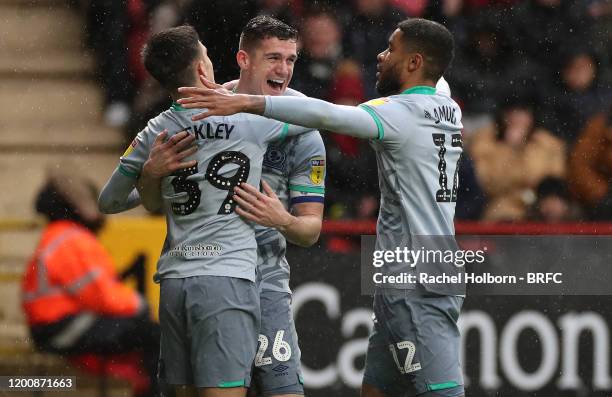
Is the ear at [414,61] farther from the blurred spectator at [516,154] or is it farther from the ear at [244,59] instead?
the blurred spectator at [516,154]

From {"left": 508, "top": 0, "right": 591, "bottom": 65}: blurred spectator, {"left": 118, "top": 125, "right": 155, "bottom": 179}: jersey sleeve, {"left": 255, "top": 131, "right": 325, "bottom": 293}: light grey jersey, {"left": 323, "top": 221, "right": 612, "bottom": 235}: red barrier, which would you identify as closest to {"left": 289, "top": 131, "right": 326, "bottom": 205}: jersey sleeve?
{"left": 255, "top": 131, "right": 325, "bottom": 293}: light grey jersey

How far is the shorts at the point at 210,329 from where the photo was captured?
4.68 metres

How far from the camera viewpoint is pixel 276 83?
5.12m

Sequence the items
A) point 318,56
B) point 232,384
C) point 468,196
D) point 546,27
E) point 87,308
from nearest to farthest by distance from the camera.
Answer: point 232,384
point 87,308
point 468,196
point 318,56
point 546,27

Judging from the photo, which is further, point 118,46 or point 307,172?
point 118,46

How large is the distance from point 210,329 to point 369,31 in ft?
13.0

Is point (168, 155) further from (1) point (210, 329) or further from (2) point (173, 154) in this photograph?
(1) point (210, 329)

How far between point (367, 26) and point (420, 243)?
11.6 feet

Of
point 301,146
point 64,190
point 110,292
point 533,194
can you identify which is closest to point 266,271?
point 301,146

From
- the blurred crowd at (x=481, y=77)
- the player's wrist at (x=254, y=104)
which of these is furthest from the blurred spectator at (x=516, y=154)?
the player's wrist at (x=254, y=104)

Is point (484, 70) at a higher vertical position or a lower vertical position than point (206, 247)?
higher

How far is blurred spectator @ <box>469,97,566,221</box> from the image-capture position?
8359 mm

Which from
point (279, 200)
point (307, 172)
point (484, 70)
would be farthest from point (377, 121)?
point (484, 70)

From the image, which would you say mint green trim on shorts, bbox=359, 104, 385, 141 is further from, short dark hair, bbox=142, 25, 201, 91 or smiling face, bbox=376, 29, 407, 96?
short dark hair, bbox=142, 25, 201, 91
